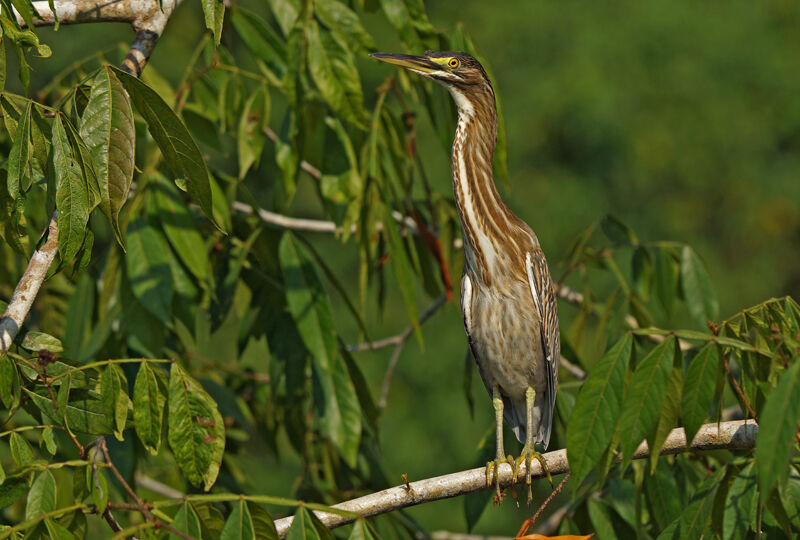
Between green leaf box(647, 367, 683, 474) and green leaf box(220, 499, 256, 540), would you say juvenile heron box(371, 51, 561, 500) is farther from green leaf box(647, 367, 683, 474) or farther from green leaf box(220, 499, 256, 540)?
green leaf box(220, 499, 256, 540)

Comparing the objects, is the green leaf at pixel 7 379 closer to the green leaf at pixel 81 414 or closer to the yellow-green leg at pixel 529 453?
the green leaf at pixel 81 414

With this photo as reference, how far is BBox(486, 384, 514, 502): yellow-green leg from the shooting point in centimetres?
233

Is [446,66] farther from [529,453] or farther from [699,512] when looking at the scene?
[699,512]

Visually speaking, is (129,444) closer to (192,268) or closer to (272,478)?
(192,268)

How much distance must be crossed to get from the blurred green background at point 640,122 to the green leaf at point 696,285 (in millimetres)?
5137

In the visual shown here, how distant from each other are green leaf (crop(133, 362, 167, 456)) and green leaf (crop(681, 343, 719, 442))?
98cm

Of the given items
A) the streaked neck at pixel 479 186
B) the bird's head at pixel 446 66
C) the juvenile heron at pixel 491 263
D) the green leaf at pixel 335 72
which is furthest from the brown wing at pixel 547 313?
the green leaf at pixel 335 72

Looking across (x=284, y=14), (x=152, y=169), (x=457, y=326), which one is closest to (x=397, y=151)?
(x=284, y=14)

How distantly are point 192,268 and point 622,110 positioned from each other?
6.96 m

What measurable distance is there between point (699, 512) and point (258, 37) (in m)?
2.03

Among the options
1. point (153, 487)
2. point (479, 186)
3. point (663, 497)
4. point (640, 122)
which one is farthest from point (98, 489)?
point (640, 122)

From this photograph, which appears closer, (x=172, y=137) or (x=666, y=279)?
(x=172, y=137)

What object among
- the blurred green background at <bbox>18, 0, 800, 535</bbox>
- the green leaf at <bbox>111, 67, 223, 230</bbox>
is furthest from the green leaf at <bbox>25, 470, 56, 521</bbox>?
the blurred green background at <bbox>18, 0, 800, 535</bbox>

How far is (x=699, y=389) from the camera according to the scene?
1.66 meters
